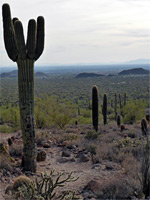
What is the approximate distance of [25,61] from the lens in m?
8.49

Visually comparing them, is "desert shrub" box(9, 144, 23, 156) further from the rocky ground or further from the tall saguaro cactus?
the tall saguaro cactus

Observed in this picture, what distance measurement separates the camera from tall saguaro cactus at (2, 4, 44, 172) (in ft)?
27.5

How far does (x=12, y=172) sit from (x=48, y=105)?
42.0ft

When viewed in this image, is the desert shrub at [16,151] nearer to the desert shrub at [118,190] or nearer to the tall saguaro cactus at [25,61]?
the tall saguaro cactus at [25,61]

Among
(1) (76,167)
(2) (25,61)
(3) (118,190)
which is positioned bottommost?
(1) (76,167)

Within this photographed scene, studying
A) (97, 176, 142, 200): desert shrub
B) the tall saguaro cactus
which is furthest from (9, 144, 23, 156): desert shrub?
(97, 176, 142, 200): desert shrub

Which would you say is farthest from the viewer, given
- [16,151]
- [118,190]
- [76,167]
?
[16,151]

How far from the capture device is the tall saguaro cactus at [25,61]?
329 inches

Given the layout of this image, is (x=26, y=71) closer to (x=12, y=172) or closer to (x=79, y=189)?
(x=12, y=172)

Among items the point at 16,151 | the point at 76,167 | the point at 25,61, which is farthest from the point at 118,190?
the point at 16,151

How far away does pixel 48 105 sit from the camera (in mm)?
21203

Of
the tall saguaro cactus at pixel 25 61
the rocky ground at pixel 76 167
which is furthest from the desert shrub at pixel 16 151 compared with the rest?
the tall saguaro cactus at pixel 25 61

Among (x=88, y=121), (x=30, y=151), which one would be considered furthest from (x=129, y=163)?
(x=88, y=121)

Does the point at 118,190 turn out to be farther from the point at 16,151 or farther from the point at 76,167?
the point at 16,151
